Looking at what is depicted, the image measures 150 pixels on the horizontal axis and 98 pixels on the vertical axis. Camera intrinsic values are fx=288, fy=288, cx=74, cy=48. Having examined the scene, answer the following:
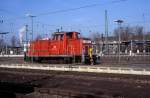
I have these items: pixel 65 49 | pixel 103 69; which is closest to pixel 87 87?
pixel 103 69

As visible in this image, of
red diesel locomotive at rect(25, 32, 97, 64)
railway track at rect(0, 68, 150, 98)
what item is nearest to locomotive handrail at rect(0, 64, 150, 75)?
railway track at rect(0, 68, 150, 98)

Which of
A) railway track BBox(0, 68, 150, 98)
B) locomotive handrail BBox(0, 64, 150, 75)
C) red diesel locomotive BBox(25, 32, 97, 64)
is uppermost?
red diesel locomotive BBox(25, 32, 97, 64)

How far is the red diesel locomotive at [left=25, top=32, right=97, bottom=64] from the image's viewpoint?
30484mm

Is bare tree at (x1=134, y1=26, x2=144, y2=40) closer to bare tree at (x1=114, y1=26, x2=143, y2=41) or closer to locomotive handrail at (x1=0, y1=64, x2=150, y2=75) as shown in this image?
bare tree at (x1=114, y1=26, x2=143, y2=41)

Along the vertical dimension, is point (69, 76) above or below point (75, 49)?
below

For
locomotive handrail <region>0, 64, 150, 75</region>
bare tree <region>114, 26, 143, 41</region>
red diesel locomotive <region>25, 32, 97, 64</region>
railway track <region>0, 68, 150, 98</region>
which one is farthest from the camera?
bare tree <region>114, 26, 143, 41</region>

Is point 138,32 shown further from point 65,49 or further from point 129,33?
point 65,49

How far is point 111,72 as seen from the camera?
2228cm

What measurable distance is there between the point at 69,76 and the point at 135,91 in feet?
25.0

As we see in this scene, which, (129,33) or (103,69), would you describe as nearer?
(103,69)

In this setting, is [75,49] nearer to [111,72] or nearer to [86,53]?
[86,53]

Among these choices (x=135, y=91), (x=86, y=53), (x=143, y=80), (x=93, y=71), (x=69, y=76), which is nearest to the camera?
(x=135, y=91)

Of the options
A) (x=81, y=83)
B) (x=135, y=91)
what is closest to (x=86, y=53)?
(x=81, y=83)

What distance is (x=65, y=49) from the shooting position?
31516 mm
